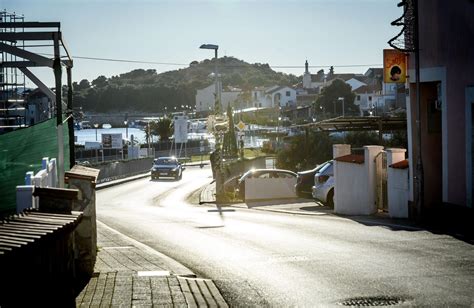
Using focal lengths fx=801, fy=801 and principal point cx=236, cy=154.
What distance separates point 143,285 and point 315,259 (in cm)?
370

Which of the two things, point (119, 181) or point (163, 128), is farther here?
point (163, 128)

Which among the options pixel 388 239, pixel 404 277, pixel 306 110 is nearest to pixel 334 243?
pixel 388 239

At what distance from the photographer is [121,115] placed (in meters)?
159

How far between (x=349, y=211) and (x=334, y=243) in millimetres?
8305

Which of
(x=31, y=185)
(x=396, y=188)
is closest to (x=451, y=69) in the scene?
(x=396, y=188)

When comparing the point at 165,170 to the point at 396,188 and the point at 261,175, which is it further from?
the point at 396,188

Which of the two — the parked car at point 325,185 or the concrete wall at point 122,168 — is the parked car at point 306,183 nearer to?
the parked car at point 325,185

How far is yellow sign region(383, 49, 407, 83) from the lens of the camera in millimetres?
21500

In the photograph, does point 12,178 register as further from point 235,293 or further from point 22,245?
point 22,245

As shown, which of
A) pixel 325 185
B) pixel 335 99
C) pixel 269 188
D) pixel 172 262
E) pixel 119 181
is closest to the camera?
pixel 172 262

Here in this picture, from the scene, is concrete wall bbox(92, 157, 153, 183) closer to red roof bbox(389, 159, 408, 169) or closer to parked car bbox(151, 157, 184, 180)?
parked car bbox(151, 157, 184, 180)

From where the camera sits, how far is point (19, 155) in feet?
42.5

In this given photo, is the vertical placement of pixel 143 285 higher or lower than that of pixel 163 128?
lower

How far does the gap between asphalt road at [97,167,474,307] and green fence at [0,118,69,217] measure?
297 cm
